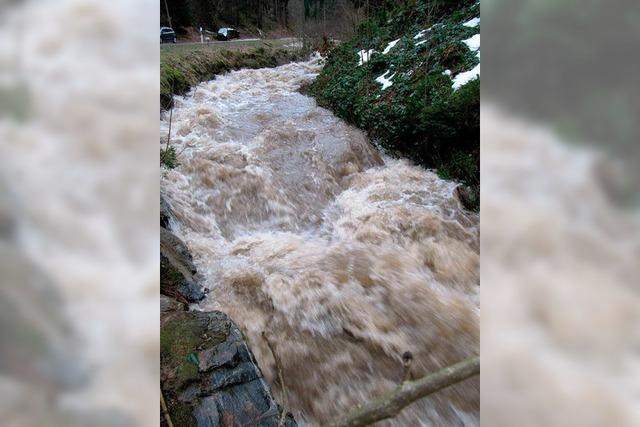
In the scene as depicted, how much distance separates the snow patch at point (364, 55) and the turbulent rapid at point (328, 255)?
162 cm

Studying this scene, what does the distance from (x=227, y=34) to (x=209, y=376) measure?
10.9m

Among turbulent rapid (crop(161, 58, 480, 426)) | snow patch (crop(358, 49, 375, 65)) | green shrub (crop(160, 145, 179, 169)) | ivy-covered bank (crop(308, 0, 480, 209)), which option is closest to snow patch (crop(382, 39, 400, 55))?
ivy-covered bank (crop(308, 0, 480, 209))

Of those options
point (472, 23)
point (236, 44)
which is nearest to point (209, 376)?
point (472, 23)

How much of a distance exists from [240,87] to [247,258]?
485 centimetres

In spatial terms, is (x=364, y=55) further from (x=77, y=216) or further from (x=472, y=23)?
(x=77, y=216)

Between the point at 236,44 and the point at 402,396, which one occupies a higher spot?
the point at 236,44

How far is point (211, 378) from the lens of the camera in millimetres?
1351

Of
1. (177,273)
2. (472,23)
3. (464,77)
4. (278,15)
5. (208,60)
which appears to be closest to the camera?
(177,273)

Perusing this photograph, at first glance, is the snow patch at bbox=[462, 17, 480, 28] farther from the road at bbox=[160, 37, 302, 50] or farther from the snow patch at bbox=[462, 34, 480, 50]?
the road at bbox=[160, 37, 302, 50]

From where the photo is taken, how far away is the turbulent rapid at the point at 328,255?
5.68 ft

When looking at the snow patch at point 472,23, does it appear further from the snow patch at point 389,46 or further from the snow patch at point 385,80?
the snow patch at point 389,46

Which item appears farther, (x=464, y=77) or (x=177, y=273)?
(x=464, y=77)

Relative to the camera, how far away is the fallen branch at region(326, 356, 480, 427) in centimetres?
64

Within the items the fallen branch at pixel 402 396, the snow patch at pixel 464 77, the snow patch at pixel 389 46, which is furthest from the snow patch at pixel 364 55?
the fallen branch at pixel 402 396
